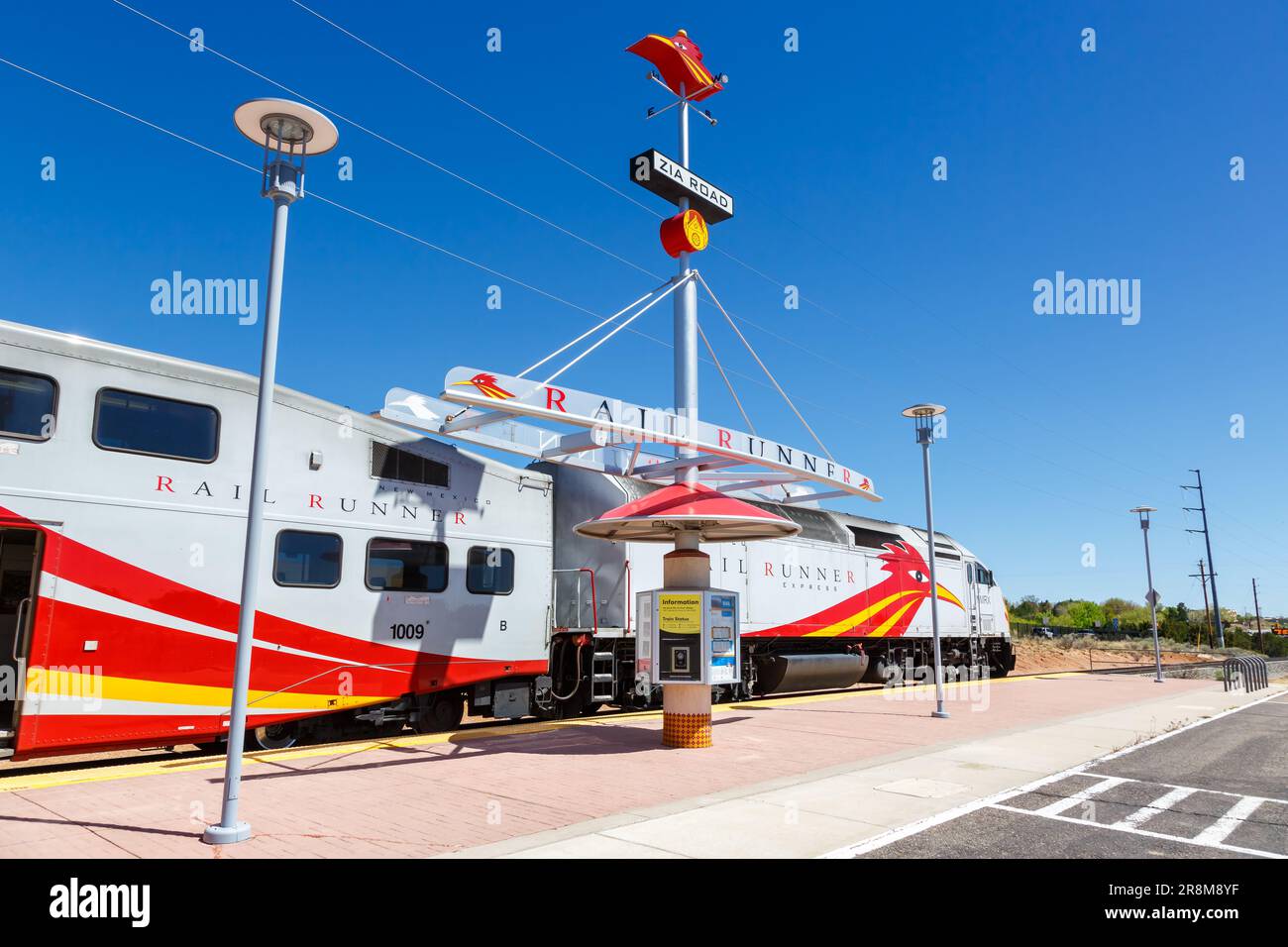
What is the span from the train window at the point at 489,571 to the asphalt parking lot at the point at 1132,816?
7530 mm

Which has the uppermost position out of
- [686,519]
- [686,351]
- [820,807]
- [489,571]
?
[686,351]

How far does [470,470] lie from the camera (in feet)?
42.6

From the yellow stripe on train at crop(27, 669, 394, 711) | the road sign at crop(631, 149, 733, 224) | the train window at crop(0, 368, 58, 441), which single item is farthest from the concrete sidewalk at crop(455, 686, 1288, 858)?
the road sign at crop(631, 149, 733, 224)

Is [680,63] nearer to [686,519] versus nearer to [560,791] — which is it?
[686,519]

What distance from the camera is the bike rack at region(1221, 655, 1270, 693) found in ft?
82.3

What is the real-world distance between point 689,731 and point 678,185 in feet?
27.9

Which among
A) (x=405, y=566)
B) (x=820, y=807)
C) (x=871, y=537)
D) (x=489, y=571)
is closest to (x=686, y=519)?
(x=489, y=571)

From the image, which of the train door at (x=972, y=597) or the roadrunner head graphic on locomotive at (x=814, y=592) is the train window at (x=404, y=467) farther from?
the train door at (x=972, y=597)

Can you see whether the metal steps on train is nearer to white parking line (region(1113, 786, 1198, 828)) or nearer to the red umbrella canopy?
the red umbrella canopy

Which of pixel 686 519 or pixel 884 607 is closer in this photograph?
pixel 686 519

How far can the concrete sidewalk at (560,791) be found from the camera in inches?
257

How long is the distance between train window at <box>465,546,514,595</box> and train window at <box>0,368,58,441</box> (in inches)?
224

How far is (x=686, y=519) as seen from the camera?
11.7 m

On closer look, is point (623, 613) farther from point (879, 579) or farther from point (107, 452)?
point (879, 579)
